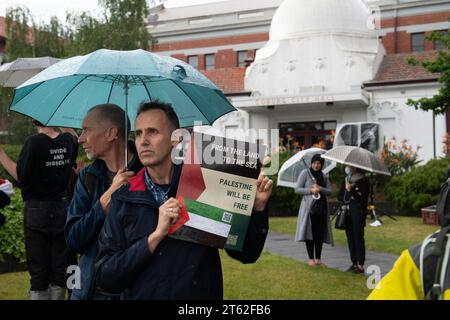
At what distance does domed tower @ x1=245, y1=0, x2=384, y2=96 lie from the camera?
29.3 metres

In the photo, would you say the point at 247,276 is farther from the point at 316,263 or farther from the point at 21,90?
the point at 21,90

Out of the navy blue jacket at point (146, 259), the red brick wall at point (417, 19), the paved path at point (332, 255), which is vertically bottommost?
the paved path at point (332, 255)

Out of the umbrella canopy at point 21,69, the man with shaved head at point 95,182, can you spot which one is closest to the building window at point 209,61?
the umbrella canopy at point 21,69

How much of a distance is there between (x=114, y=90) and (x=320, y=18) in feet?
89.2

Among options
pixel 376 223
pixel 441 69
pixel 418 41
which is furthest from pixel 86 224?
pixel 418 41

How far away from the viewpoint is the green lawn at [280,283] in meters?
7.50

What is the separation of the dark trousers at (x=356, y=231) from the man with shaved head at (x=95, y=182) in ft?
19.5

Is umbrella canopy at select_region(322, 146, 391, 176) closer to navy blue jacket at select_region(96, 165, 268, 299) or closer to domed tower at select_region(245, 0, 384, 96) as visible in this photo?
navy blue jacket at select_region(96, 165, 268, 299)

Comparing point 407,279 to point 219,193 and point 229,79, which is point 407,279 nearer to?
point 219,193

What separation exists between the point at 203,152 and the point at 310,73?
27.6 metres

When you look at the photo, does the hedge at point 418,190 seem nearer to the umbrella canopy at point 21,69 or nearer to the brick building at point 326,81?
the brick building at point 326,81

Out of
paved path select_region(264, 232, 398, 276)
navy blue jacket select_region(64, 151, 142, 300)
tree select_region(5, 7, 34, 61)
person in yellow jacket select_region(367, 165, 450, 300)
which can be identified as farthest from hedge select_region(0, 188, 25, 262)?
tree select_region(5, 7, 34, 61)

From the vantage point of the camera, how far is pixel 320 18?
30.3 meters
